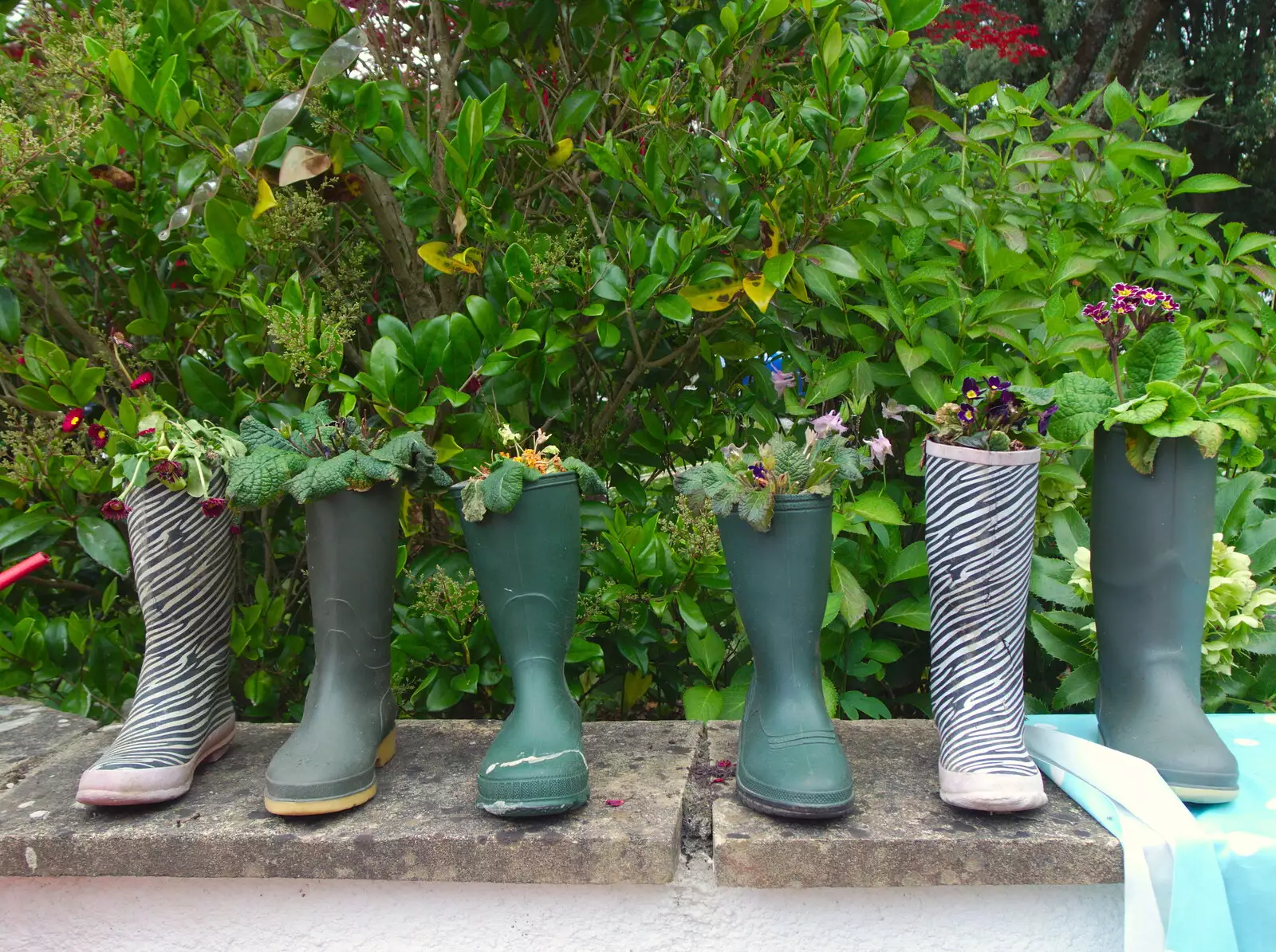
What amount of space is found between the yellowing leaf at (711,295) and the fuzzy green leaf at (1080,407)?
473 millimetres

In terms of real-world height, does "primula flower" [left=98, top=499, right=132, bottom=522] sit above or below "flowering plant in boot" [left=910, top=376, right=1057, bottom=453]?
below

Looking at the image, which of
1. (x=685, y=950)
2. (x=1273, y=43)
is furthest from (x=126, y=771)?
(x=1273, y=43)

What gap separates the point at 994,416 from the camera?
110 centimetres

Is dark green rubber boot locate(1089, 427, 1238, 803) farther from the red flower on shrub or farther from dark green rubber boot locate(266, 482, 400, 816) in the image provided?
the red flower on shrub

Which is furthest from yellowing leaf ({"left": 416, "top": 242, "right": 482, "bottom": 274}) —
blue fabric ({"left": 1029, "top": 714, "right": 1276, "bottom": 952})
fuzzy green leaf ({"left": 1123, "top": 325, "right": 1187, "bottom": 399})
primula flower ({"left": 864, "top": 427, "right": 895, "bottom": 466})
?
blue fabric ({"left": 1029, "top": 714, "right": 1276, "bottom": 952})

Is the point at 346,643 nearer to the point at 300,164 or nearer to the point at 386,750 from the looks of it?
the point at 386,750

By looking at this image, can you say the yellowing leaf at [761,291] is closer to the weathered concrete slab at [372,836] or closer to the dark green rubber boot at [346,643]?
the dark green rubber boot at [346,643]

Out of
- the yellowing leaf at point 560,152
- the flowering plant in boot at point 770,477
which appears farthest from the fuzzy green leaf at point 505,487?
the yellowing leaf at point 560,152

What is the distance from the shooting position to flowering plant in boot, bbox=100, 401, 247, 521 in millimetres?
1146

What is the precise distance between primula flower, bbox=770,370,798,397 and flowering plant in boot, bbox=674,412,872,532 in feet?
1.47

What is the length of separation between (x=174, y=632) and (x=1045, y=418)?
1149mm

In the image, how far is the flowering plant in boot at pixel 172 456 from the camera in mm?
1146

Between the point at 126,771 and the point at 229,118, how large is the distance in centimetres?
101

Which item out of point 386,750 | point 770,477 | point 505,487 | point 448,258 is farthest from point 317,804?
point 448,258
